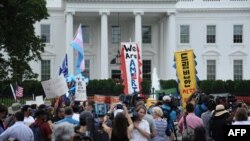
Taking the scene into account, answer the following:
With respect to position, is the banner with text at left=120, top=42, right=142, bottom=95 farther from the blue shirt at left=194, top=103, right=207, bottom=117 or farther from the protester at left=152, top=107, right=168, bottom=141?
the protester at left=152, top=107, right=168, bottom=141

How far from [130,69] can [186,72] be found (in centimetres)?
417

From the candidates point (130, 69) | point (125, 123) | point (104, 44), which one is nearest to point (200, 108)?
point (125, 123)

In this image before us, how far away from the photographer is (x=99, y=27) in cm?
5753

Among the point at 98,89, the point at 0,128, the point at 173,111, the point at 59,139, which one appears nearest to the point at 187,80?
the point at 173,111

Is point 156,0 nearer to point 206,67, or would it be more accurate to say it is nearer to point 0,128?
point 206,67

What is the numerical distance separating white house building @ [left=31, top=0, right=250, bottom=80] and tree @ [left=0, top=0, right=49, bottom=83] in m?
23.7

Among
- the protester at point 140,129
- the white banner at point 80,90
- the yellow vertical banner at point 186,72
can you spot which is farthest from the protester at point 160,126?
the white banner at point 80,90

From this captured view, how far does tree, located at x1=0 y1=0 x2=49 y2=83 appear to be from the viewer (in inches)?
1187

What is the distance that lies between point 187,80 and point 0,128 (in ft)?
26.4

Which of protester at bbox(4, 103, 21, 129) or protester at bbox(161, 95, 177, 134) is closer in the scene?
protester at bbox(4, 103, 21, 129)

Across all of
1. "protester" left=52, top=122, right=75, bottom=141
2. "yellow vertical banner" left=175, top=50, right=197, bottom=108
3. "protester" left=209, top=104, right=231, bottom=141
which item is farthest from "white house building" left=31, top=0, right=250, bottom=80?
"protester" left=52, top=122, right=75, bottom=141

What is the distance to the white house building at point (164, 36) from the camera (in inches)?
2263

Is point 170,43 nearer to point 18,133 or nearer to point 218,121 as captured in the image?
point 218,121

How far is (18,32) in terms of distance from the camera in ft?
100
